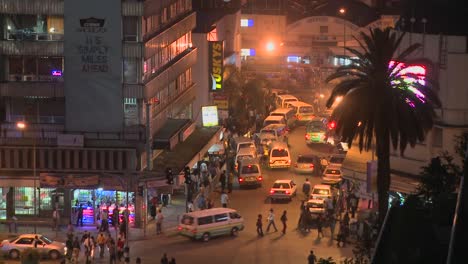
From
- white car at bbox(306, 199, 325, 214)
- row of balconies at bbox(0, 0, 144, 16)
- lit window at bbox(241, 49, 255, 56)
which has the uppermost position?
row of balconies at bbox(0, 0, 144, 16)

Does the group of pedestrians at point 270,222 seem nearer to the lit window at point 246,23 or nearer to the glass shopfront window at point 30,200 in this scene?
the glass shopfront window at point 30,200

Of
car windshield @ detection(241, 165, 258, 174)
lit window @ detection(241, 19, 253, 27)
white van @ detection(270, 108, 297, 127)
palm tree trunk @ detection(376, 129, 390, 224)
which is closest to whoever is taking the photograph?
palm tree trunk @ detection(376, 129, 390, 224)

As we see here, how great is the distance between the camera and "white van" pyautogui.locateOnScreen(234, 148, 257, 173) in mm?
74006

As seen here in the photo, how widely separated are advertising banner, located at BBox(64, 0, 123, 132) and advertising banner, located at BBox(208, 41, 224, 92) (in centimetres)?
2520

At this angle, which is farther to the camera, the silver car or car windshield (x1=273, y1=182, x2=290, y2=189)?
car windshield (x1=273, y1=182, x2=290, y2=189)

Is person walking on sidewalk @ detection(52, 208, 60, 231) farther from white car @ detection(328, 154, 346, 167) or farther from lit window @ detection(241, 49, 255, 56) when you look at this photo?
lit window @ detection(241, 49, 255, 56)

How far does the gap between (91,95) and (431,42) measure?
770 inches

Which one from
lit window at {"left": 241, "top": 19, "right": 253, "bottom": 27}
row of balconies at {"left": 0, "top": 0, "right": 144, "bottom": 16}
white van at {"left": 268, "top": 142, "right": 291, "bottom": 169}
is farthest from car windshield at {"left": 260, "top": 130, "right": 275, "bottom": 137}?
lit window at {"left": 241, "top": 19, "right": 253, "bottom": 27}

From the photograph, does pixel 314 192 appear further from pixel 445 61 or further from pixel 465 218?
pixel 465 218

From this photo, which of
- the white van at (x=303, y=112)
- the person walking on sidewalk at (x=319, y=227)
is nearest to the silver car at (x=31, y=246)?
the person walking on sidewalk at (x=319, y=227)

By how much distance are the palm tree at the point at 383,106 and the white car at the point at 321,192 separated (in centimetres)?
1580

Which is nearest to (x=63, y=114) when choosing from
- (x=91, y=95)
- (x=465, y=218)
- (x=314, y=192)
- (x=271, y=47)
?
(x=91, y=95)

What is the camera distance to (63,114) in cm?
6209

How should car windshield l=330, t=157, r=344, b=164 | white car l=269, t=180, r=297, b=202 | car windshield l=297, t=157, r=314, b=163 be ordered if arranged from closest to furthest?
white car l=269, t=180, r=297, b=202 → car windshield l=330, t=157, r=344, b=164 → car windshield l=297, t=157, r=314, b=163
